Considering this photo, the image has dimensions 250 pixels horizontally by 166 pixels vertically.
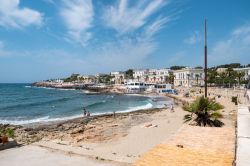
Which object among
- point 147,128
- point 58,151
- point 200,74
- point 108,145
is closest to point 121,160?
point 58,151

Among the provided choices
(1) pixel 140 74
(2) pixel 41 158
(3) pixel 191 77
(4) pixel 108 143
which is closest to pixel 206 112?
(4) pixel 108 143

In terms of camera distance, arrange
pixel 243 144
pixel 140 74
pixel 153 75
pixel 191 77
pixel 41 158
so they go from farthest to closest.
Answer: pixel 140 74 < pixel 153 75 < pixel 191 77 < pixel 41 158 < pixel 243 144

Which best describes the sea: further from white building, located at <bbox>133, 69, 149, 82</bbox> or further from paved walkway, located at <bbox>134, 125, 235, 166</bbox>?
white building, located at <bbox>133, 69, 149, 82</bbox>

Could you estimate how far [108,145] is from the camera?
63.4 feet

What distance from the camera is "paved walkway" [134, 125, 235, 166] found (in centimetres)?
770

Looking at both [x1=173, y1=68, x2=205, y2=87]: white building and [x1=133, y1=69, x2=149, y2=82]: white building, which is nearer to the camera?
[x1=173, y1=68, x2=205, y2=87]: white building

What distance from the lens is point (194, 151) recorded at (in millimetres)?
8734

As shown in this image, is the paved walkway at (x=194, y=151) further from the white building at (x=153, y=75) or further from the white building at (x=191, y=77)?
the white building at (x=153, y=75)

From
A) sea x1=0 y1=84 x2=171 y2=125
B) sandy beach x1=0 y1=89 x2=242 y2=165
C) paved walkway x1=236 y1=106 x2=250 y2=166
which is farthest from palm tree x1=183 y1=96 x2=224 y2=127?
sea x1=0 y1=84 x2=171 y2=125

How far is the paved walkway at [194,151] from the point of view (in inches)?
303

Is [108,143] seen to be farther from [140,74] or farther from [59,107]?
[140,74]

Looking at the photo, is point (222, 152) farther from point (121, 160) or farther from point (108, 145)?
point (108, 145)

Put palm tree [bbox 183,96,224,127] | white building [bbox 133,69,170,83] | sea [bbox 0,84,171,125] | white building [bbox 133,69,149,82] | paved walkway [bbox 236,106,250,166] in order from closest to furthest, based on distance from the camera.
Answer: paved walkway [bbox 236,106,250,166], palm tree [bbox 183,96,224,127], sea [bbox 0,84,171,125], white building [bbox 133,69,170,83], white building [bbox 133,69,149,82]

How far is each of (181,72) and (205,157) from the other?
12364cm
